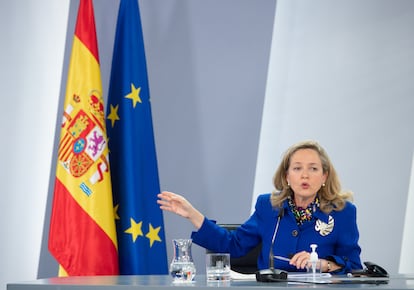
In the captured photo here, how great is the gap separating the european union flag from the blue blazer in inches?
41.8

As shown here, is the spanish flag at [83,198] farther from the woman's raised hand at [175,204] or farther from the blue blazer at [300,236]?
the woman's raised hand at [175,204]

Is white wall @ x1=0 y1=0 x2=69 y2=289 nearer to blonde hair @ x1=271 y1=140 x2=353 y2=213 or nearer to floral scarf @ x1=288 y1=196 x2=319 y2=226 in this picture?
blonde hair @ x1=271 y1=140 x2=353 y2=213

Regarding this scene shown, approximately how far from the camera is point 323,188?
2.88 meters

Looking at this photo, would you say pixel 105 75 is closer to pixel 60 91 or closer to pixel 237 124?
pixel 60 91

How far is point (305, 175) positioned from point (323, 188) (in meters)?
0.13

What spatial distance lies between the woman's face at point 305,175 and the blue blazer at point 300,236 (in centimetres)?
7

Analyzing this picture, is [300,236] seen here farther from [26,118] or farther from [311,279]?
[26,118]

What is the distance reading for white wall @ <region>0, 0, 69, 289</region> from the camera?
13.3ft

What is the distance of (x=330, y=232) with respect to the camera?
271cm

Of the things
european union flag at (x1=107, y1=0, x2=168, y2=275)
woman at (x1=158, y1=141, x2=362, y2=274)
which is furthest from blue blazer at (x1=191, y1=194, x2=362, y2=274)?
european union flag at (x1=107, y1=0, x2=168, y2=275)

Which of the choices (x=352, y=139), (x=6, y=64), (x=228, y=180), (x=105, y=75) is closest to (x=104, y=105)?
(x=105, y=75)

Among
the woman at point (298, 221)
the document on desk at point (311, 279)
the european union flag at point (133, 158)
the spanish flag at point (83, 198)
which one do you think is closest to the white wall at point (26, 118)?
the spanish flag at point (83, 198)

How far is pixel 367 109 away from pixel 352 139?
0.22 meters

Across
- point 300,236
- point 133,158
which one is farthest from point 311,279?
point 133,158
